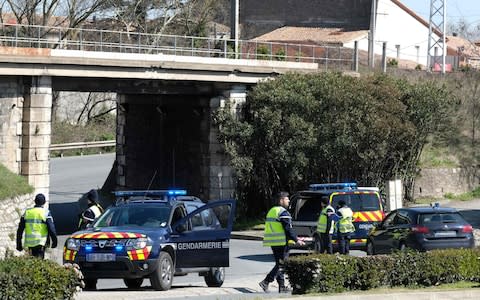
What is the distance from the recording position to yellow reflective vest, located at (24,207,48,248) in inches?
726

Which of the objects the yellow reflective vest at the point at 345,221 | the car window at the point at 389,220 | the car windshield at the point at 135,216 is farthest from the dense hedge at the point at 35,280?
the car window at the point at 389,220

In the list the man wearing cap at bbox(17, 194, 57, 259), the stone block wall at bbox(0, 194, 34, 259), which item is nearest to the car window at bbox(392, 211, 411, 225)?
the man wearing cap at bbox(17, 194, 57, 259)

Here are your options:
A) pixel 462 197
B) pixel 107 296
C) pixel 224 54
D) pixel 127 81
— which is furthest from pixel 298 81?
pixel 107 296

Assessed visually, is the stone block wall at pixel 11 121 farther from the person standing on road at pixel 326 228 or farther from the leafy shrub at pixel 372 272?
the leafy shrub at pixel 372 272

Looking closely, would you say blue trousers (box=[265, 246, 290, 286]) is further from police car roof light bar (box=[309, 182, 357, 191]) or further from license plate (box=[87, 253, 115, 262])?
police car roof light bar (box=[309, 182, 357, 191])

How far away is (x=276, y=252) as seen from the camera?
18.8m

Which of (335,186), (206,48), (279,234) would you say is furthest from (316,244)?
(206,48)

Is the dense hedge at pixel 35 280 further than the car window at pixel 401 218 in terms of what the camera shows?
No

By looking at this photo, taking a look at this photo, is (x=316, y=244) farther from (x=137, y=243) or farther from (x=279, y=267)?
(x=137, y=243)

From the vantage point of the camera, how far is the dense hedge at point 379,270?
53.1ft

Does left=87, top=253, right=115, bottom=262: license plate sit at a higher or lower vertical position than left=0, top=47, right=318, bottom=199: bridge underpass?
lower

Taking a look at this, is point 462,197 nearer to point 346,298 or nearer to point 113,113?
point 346,298

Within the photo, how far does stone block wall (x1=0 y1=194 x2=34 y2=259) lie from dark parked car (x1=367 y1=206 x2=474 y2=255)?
10.9m

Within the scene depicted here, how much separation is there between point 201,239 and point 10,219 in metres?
12.7
